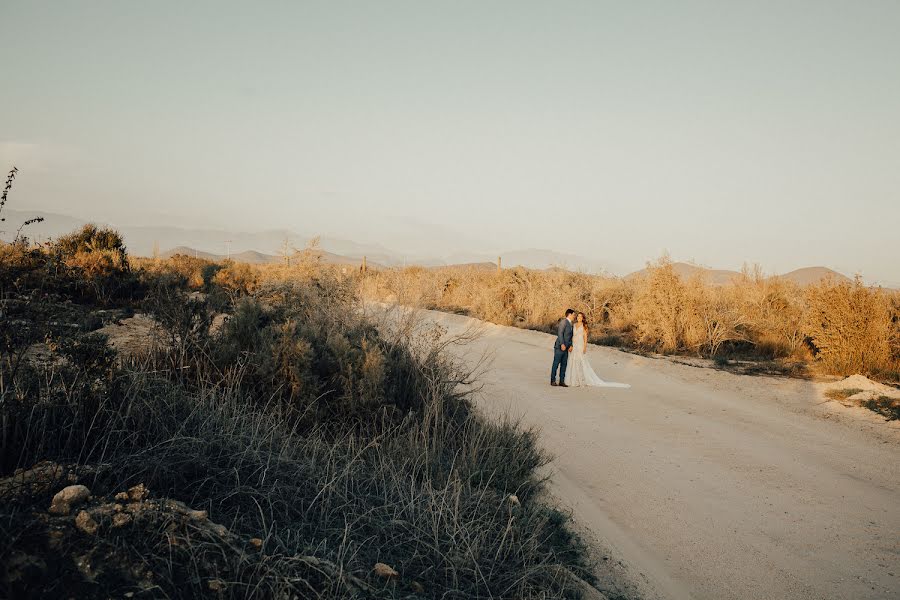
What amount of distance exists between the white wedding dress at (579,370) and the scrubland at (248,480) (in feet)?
18.3

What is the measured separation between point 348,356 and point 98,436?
8.20 feet

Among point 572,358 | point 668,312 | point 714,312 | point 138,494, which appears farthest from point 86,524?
point 714,312

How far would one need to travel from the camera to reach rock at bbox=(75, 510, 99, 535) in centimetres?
194

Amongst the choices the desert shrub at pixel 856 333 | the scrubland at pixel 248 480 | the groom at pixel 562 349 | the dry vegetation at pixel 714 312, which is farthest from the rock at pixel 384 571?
the desert shrub at pixel 856 333

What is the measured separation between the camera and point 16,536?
177 centimetres

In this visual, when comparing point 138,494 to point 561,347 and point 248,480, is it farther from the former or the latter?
point 561,347

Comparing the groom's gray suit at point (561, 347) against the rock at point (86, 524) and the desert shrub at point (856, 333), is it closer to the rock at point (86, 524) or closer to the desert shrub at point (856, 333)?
the desert shrub at point (856, 333)

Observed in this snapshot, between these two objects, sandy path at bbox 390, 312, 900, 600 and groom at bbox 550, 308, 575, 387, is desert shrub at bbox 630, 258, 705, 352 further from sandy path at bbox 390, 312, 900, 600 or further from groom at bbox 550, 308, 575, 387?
groom at bbox 550, 308, 575, 387

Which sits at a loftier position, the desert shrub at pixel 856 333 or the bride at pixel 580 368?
the desert shrub at pixel 856 333

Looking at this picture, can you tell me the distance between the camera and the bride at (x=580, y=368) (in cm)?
1054

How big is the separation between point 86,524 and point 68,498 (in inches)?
8.8

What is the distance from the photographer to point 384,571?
2436 mm

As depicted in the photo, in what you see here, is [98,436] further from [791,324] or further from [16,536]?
[791,324]

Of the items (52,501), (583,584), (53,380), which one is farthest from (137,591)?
(583,584)
